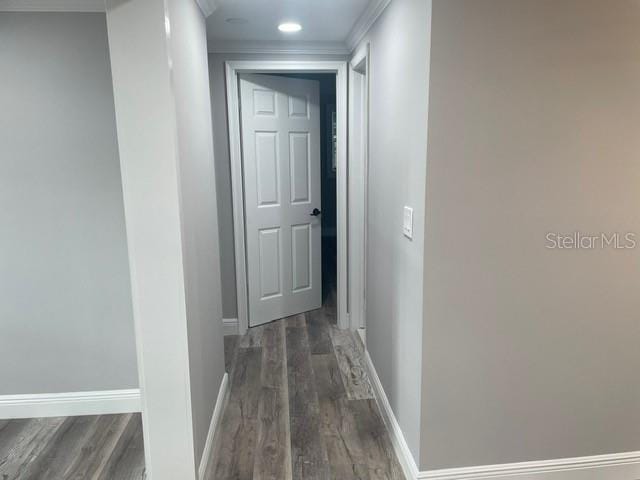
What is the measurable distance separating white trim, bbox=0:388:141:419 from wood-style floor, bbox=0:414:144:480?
0.11 feet

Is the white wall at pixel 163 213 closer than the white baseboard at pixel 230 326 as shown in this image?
Yes

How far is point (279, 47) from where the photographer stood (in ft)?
11.1

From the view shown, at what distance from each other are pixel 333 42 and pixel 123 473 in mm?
2989

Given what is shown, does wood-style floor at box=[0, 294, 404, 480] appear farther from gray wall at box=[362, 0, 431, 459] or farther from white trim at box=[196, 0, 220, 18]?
white trim at box=[196, 0, 220, 18]

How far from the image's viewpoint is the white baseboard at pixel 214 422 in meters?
2.06

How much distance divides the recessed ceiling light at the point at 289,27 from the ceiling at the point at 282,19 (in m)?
0.03

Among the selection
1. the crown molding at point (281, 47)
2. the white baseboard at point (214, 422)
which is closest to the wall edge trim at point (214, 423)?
the white baseboard at point (214, 422)

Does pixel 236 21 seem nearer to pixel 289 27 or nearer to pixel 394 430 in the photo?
pixel 289 27

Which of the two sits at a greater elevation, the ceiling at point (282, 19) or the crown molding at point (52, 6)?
the ceiling at point (282, 19)

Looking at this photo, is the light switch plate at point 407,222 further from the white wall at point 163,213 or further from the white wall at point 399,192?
the white wall at point 163,213

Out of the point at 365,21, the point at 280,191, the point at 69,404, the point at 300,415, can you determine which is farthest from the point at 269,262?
the point at 365,21

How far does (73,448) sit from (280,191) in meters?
2.32

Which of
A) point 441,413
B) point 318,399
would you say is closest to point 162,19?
point 441,413

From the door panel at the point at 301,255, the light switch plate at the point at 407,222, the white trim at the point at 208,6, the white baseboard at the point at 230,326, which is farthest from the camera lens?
the door panel at the point at 301,255
